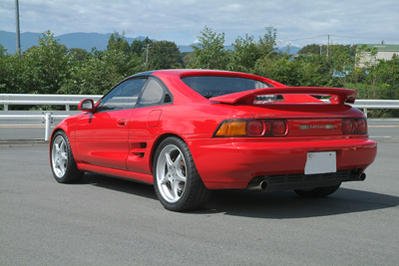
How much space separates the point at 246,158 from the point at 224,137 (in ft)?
0.88

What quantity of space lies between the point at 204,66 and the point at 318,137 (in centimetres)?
2494

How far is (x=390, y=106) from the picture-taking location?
2484 cm

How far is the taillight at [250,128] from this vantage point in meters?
4.85

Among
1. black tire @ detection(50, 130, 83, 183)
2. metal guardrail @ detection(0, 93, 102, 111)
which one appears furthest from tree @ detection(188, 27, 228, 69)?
black tire @ detection(50, 130, 83, 183)

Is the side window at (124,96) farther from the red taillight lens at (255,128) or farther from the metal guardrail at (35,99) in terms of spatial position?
the metal guardrail at (35,99)

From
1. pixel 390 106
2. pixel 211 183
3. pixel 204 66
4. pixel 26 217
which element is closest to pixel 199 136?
pixel 211 183

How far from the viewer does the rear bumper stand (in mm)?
4812

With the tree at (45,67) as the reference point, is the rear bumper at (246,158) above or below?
below

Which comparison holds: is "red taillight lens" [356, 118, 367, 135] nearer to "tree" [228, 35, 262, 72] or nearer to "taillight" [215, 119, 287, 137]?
"taillight" [215, 119, 287, 137]

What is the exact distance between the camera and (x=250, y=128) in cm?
486

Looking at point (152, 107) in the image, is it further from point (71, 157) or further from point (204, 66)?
point (204, 66)

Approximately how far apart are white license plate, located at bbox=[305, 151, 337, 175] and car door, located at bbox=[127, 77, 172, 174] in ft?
4.75

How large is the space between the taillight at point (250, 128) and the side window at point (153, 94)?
912mm

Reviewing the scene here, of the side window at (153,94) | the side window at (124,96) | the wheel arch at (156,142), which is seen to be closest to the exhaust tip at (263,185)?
the wheel arch at (156,142)
